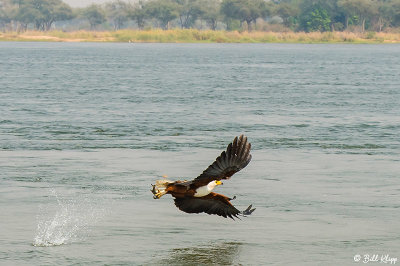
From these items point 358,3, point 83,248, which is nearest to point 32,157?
point 83,248

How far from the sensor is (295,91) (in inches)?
1512

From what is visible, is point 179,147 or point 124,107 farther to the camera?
point 124,107

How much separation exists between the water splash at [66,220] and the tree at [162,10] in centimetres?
14697

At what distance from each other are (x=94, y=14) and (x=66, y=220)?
178 meters

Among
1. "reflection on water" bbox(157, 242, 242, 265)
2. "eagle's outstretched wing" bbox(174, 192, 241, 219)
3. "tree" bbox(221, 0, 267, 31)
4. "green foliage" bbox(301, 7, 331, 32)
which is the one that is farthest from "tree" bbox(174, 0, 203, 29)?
"eagle's outstretched wing" bbox(174, 192, 241, 219)

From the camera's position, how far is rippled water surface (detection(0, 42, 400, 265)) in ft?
38.3

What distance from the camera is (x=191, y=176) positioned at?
16.6 metres

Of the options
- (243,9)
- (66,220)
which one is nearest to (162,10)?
(243,9)

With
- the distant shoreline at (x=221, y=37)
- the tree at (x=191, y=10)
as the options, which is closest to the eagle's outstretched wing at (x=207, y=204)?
the distant shoreline at (x=221, y=37)

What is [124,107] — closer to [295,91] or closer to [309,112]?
[309,112]

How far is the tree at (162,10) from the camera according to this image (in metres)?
160

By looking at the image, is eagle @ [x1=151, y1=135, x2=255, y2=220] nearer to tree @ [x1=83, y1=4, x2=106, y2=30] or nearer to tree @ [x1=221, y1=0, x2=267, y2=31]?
tree @ [x1=221, y1=0, x2=267, y2=31]

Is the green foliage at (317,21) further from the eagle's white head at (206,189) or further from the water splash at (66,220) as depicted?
the eagle's white head at (206,189)

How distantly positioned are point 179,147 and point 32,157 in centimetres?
328
